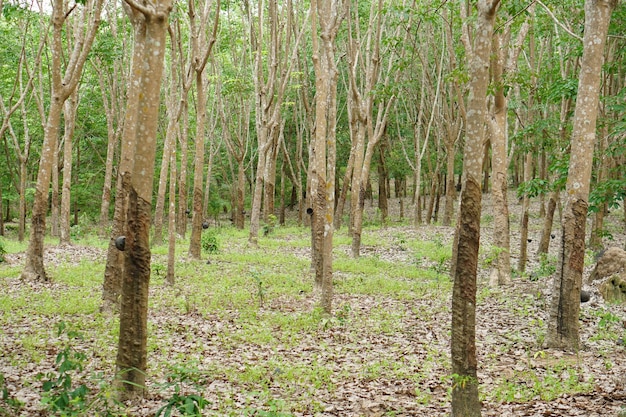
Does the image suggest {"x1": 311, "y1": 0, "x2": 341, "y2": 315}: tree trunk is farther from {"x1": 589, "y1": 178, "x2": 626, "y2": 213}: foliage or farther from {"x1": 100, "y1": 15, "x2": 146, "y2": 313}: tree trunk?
{"x1": 589, "y1": 178, "x2": 626, "y2": 213}: foliage

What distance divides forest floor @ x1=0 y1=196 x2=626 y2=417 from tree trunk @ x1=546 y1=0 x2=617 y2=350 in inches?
26.9

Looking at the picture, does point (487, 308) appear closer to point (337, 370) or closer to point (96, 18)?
point (337, 370)

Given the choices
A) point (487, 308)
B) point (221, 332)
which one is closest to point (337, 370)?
point (221, 332)

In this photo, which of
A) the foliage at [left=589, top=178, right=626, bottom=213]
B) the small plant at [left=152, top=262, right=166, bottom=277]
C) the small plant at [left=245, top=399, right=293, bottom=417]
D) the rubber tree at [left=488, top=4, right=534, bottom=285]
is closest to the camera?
the small plant at [left=245, top=399, right=293, bottom=417]

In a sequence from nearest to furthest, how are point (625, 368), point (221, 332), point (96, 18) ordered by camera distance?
point (625, 368) < point (221, 332) < point (96, 18)

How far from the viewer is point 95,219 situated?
34.0 meters

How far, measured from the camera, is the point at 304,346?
841 centimetres

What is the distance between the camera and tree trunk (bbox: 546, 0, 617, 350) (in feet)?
23.6

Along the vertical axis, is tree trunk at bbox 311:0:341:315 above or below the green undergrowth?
above

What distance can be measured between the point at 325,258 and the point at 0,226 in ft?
80.8

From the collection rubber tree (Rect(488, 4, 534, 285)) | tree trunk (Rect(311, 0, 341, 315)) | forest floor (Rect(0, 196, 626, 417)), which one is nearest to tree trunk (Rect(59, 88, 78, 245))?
forest floor (Rect(0, 196, 626, 417))

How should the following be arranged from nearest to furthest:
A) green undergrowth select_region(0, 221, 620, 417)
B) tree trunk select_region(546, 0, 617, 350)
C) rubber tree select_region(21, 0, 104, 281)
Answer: green undergrowth select_region(0, 221, 620, 417) → tree trunk select_region(546, 0, 617, 350) → rubber tree select_region(21, 0, 104, 281)

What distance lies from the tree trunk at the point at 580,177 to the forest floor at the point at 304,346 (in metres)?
0.68

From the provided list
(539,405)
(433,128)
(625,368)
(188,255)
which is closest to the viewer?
(539,405)
